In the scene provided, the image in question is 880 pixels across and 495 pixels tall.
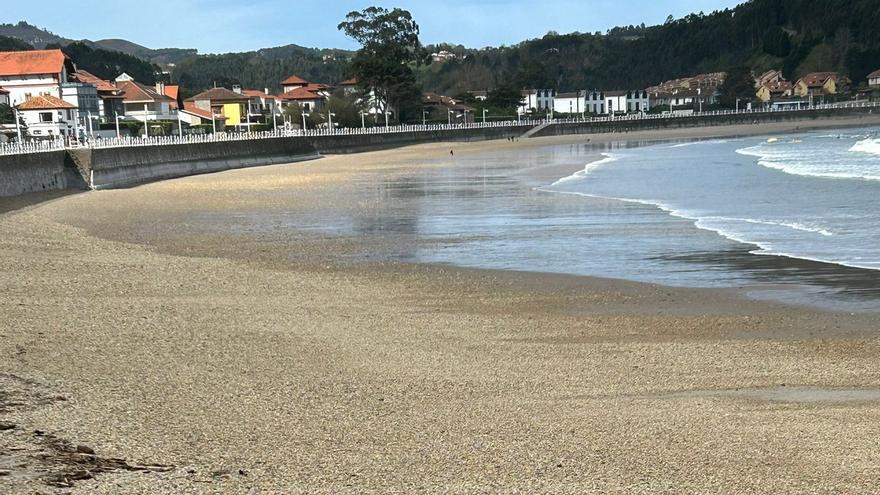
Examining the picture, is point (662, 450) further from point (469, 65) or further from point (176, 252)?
point (469, 65)

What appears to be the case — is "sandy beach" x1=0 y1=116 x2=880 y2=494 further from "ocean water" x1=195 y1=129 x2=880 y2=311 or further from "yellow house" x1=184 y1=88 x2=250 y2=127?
"yellow house" x1=184 y1=88 x2=250 y2=127

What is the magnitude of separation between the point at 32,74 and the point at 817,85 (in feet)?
450

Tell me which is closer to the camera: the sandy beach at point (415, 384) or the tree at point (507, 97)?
the sandy beach at point (415, 384)

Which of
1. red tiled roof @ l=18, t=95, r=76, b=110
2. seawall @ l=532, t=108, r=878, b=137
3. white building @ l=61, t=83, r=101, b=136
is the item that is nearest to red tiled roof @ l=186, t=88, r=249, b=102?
white building @ l=61, t=83, r=101, b=136

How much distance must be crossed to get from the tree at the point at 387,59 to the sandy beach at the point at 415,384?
7810 centimetres

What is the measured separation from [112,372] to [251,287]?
4.37 meters

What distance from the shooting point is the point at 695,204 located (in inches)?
845

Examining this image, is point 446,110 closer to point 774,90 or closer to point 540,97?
point 540,97

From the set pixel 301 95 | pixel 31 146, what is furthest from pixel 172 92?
pixel 31 146

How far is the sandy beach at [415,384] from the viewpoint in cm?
493

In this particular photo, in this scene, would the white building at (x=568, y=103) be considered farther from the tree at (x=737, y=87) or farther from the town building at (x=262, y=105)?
the town building at (x=262, y=105)

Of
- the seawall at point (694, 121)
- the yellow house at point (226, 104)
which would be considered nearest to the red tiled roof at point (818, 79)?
the seawall at point (694, 121)

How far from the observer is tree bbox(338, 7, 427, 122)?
293 ft

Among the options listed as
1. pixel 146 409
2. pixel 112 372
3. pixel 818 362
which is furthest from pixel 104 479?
pixel 818 362
